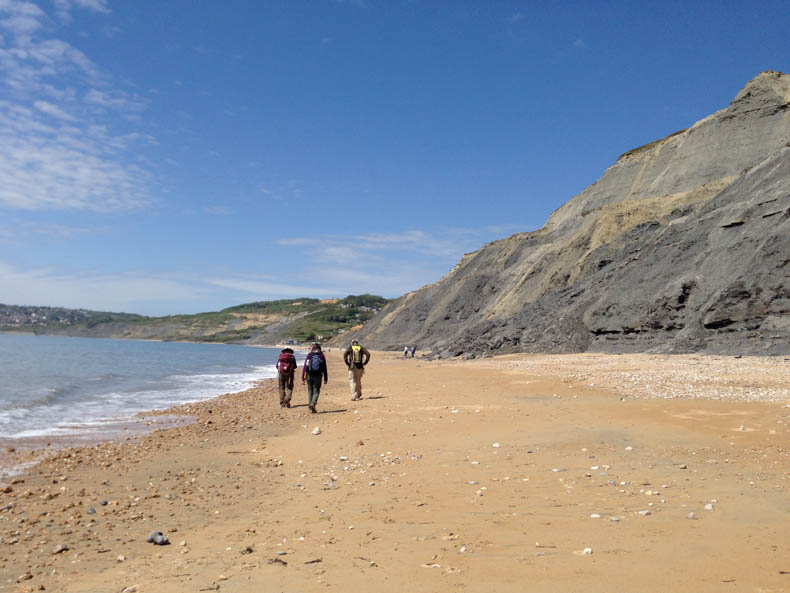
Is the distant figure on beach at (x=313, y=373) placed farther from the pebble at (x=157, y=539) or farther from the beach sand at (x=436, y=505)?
the pebble at (x=157, y=539)

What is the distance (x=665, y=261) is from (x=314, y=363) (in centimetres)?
2412

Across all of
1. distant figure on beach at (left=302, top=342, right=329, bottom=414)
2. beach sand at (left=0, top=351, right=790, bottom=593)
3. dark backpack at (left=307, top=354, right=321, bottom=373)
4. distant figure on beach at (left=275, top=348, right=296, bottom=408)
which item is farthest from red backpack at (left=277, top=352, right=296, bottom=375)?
beach sand at (left=0, top=351, right=790, bottom=593)

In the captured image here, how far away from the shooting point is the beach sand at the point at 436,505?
4145 mm

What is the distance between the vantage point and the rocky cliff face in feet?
78.7

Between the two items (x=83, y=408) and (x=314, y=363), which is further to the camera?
(x=83, y=408)

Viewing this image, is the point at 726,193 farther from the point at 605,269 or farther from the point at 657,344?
the point at 657,344

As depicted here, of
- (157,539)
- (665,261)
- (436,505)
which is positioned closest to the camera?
(157,539)

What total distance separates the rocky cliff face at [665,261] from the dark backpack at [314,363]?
56.3ft

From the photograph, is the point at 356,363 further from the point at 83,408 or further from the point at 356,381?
the point at 83,408

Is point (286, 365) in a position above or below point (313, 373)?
above

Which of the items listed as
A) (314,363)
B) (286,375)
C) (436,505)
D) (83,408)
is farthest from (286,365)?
(436,505)

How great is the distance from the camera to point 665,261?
30.7 metres

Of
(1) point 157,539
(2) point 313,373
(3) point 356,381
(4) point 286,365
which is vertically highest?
(4) point 286,365

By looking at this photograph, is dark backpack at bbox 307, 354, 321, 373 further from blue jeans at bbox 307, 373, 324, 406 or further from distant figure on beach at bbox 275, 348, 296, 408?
distant figure on beach at bbox 275, 348, 296, 408
